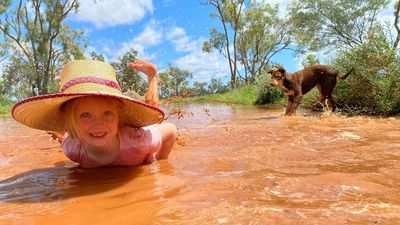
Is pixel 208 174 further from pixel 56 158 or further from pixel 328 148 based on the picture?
pixel 56 158

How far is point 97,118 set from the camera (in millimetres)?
2592

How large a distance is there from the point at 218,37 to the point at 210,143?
35.6m

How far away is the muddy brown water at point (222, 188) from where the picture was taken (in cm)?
182

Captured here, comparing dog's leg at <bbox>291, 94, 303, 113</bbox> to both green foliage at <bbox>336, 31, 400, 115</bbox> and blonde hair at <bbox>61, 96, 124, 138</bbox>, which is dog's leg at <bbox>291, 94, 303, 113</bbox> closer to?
green foliage at <bbox>336, 31, 400, 115</bbox>

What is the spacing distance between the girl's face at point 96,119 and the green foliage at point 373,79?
7260 millimetres

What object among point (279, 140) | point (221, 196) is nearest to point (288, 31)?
point (279, 140)

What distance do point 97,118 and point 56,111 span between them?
43cm

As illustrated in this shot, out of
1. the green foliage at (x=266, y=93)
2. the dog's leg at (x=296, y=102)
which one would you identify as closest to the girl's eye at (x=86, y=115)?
the dog's leg at (x=296, y=102)

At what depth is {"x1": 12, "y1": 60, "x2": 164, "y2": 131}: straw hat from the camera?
2.55 meters

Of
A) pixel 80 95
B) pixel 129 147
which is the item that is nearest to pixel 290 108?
pixel 129 147

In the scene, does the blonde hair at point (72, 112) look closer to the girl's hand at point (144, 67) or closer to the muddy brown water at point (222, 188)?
the muddy brown water at point (222, 188)

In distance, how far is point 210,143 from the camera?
4.84 meters

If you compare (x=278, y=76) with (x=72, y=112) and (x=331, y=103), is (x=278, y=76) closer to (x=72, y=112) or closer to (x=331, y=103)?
(x=331, y=103)

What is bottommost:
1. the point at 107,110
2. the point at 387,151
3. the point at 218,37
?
the point at 387,151
